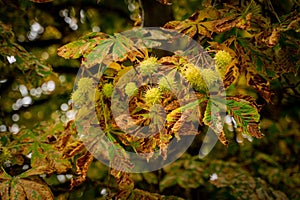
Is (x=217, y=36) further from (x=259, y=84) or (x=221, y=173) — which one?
(x=221, y=173)

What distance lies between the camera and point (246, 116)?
2.60 feet

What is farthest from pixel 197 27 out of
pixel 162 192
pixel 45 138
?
pixel 162 192

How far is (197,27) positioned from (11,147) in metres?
0.58

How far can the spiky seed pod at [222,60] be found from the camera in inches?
33.1

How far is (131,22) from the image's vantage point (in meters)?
1.89

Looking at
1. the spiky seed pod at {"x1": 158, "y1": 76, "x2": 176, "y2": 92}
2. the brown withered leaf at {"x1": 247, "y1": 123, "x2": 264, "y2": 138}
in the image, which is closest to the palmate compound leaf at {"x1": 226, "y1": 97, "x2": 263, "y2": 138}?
the brown withered leaf at {"x1": 247, "y1": 123, "x2": 264, "y2": 138}

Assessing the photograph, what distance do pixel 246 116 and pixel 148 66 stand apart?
210mm

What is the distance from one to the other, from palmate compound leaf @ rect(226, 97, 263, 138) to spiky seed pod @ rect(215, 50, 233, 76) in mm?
80

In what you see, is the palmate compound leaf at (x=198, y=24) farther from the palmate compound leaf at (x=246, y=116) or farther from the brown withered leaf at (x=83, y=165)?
the brown withered leaf at (x=83, y=165)

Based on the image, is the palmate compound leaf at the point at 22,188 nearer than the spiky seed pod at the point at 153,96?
No

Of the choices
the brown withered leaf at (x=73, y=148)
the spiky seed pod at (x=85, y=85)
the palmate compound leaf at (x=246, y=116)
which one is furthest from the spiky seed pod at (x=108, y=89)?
the palmate compound leaf at (x=246, y=116)

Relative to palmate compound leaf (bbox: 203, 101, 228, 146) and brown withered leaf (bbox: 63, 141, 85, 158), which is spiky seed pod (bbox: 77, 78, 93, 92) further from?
palmate compound leaf (bbox: 203, 101, 228, 146)

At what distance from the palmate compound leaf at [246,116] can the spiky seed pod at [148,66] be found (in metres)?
0.17

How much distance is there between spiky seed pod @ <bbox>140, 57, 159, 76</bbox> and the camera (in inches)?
33.5
